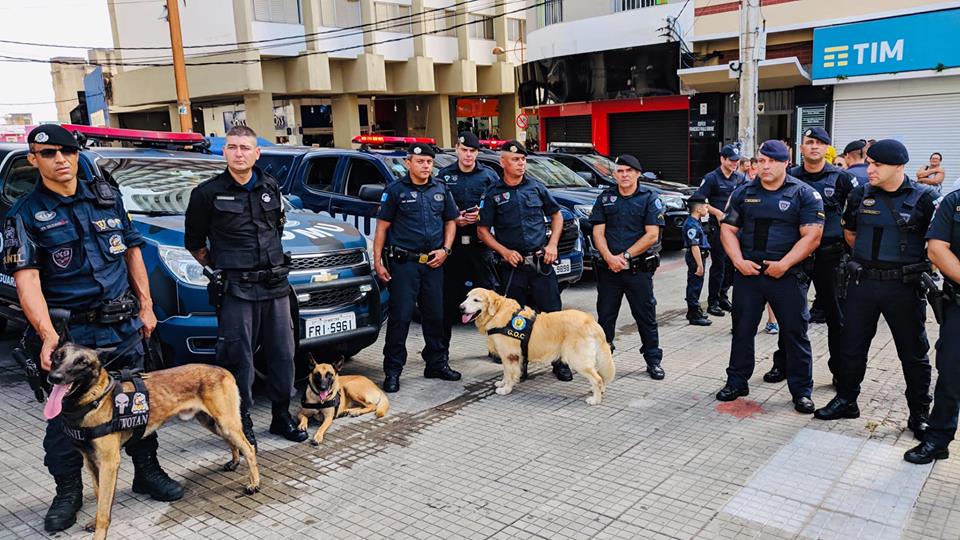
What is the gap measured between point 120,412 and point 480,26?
32745 millimetres

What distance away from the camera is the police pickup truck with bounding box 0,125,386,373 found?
479cm

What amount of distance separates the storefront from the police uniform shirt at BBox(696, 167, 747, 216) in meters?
8.90

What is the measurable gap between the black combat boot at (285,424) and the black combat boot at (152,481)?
0.86m

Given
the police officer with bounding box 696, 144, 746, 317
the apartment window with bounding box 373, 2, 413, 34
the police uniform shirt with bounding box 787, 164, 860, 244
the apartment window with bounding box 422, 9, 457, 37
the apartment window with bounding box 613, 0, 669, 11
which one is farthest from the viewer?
the apartment window with bounding box 422, 9, 457, 37

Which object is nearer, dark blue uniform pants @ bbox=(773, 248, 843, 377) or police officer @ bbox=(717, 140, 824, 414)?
police officer @ bbox=(717, 140, 824, 414)

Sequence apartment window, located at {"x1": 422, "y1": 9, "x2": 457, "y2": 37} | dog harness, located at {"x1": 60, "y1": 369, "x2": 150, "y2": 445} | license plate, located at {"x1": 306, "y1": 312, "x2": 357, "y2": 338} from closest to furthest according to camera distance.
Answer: dog harness, located at {"x1": 60, "y1": 369, "x2": 150, "y2": 445}
license plate, located at {"x1": 306, "y1": 312, "x2": 357, "y2": 338}
apartment window, located at {"x1": 422, "y1": 9, "x2": 457, "y2": 37}

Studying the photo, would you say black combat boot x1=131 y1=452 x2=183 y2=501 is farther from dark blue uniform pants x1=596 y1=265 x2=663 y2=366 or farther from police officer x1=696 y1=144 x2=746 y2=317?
police officer x1=696 y1=144 x2=746 y2=317

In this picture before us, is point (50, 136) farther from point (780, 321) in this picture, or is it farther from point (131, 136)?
point (780, 321)

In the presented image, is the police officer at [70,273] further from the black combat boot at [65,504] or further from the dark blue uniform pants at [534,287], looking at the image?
the dark blue uniform pants at [534,287]

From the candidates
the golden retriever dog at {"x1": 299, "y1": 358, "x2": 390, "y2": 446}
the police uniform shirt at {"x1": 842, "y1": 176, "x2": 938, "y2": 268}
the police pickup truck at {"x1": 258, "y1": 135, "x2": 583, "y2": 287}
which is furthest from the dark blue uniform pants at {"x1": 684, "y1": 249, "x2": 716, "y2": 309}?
the golden retriever dog at {"x1": 299, "y1": 358, "x2": 390, "y2": 446}

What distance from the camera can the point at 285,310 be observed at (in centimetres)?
451

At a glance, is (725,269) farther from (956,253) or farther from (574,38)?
(574,38)

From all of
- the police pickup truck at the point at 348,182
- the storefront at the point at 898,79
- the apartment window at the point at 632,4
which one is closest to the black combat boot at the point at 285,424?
the police pickup truck at the point at 348,182

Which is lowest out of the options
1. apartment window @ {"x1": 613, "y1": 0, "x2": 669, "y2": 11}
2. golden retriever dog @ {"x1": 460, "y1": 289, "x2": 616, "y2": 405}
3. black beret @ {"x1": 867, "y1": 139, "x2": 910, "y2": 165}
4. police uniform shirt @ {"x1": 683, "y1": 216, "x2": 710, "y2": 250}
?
golden retriever dog @ {"x1": 460, "y1": 289, "x2": 616, "y2": 405}
